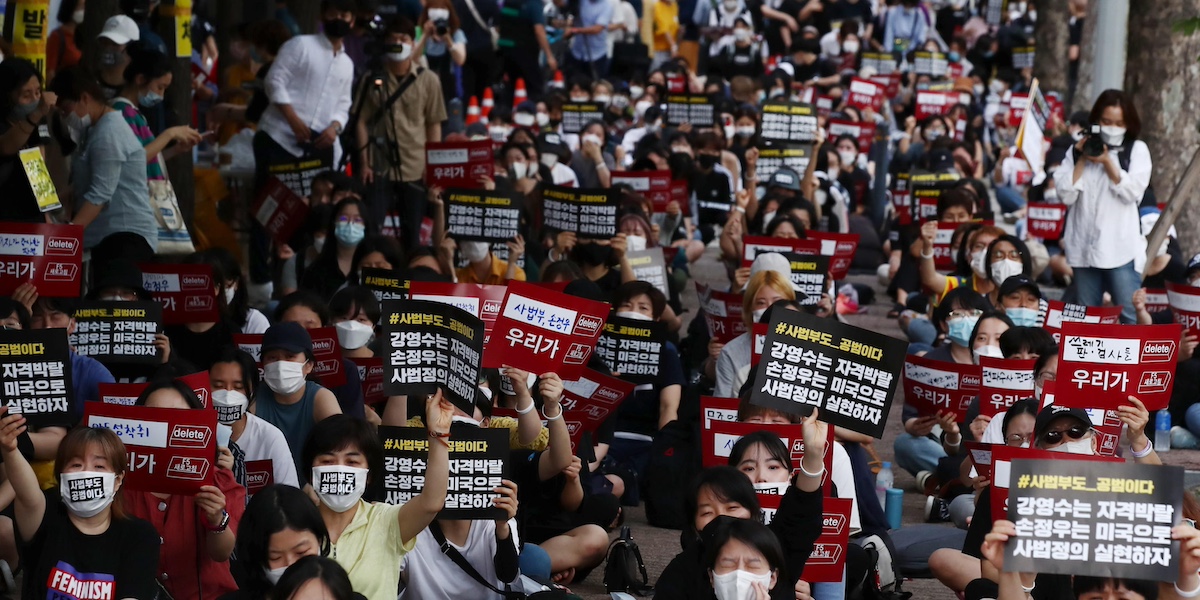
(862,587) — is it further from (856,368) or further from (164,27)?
(164,27)

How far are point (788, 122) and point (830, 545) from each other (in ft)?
31.2

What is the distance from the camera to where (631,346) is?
9320 mm

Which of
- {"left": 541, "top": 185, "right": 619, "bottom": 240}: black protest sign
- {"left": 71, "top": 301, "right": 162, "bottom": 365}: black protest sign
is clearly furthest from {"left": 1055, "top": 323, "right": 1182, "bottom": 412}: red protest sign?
{"left": 541, "top": 185, "right": 619, "bottom": 240}: black protest sign

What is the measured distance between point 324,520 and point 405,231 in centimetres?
→ 738

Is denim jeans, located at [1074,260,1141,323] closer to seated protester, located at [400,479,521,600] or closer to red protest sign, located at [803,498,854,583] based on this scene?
red protest sign, located at [803,498,854,583]

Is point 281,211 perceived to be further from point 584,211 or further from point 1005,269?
point 1005,269

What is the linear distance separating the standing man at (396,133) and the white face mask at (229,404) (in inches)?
223

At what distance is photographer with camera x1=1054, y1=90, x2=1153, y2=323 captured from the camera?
11.9 metres

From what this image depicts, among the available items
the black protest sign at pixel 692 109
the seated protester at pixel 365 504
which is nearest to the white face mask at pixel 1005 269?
the seated protester at pixel 365 504

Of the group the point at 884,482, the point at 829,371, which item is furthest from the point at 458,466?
the point at 884,482

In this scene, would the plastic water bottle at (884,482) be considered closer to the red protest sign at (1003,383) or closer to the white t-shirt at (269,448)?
the red protest sign at (1003,383)

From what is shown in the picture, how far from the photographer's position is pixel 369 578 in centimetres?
625

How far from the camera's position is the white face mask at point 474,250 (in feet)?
37.4

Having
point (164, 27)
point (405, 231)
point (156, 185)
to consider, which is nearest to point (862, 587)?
point (156, 185)
